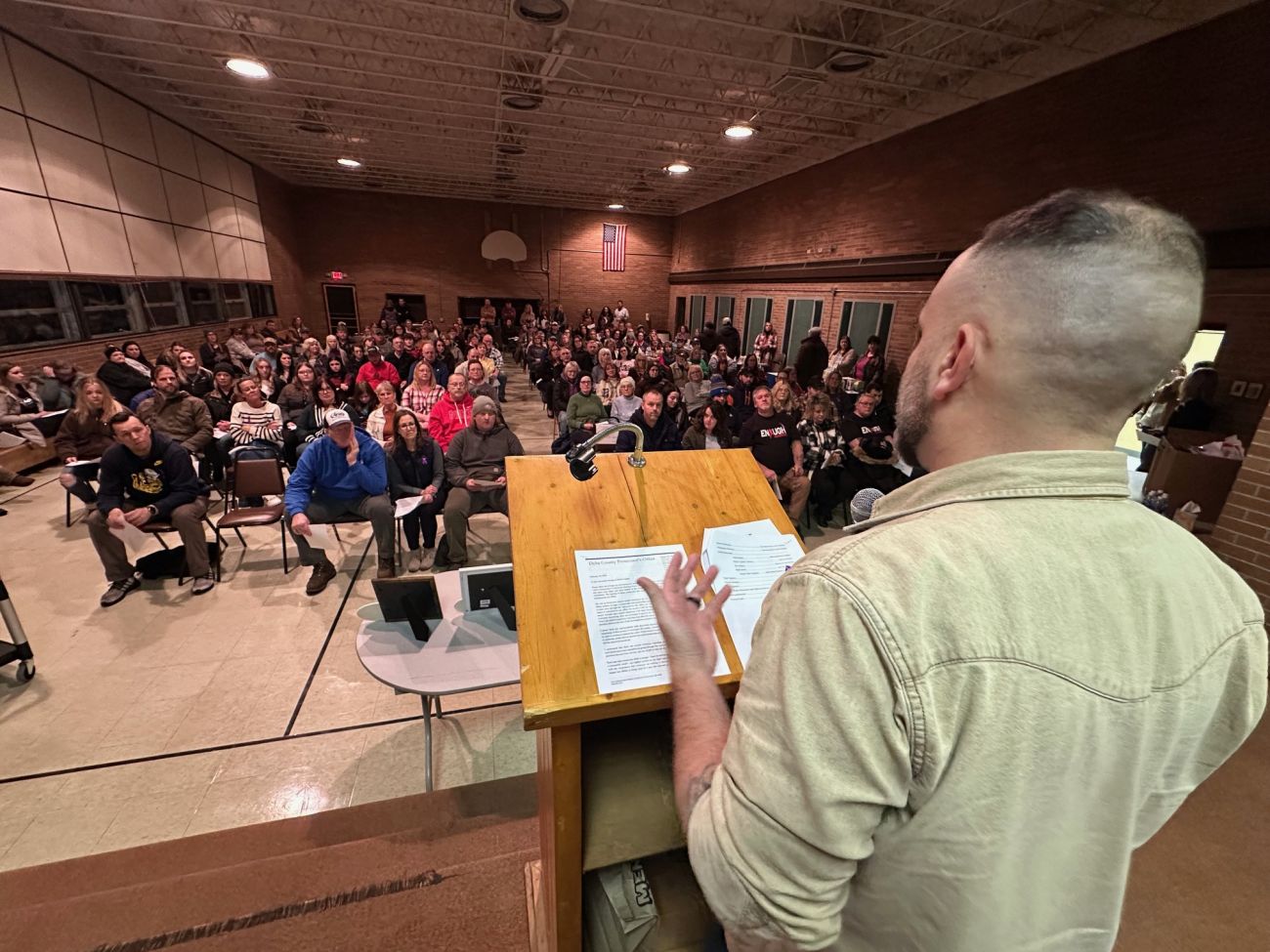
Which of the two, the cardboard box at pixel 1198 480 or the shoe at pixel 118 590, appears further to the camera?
the cardboard box at pixel 1198 480

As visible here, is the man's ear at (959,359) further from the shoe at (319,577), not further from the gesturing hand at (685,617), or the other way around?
the shoe at (319,577)

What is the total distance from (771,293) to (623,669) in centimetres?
1360

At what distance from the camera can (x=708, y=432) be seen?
16.8 feet

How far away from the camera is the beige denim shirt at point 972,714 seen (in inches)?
22.7

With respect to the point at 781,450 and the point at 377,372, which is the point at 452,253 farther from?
the point at 781,450

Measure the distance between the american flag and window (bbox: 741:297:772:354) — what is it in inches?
275

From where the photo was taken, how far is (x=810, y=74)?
7.07 metres

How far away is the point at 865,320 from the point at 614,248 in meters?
12.0

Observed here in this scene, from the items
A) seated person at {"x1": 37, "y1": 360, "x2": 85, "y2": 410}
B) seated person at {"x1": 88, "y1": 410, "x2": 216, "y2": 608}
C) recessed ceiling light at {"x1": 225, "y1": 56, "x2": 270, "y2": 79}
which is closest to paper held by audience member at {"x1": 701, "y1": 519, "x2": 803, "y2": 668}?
seated person at {"x1": 88, "y1": 410, "x2": 216, "y2": 608}

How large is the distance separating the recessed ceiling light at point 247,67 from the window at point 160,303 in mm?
3958

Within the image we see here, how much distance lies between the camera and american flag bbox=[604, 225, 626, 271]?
19391 mm

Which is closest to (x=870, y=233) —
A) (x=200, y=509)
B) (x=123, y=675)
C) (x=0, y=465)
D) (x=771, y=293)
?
(x=771, y=293)

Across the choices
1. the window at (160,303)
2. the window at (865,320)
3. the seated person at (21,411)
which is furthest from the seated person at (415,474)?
the window at (160,303)

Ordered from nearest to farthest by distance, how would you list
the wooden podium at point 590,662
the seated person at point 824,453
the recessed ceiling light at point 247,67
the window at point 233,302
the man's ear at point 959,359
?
the man's ear at point 959,359, the wooden podium at point 590,662, the seated person at point 824,453, the recessed ceiling light at point 247,67, the window at point 233,302
